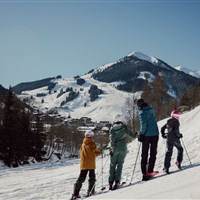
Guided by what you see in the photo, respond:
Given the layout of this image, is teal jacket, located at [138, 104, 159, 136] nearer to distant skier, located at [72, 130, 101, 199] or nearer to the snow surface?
the snow surface

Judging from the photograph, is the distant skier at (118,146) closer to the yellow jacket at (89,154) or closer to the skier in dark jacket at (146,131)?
the skier in dark jacket at (146,131)

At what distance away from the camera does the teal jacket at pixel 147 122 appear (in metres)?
10.7

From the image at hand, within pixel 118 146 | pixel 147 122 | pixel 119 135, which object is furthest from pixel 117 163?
pixel 147 122

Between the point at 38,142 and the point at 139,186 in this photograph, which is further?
the point at 38,142

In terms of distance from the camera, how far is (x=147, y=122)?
1076cm

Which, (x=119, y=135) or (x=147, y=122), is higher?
(x=147, y=122)

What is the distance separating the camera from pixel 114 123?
10.8m

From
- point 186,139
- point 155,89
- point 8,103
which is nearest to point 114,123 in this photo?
point 186,139

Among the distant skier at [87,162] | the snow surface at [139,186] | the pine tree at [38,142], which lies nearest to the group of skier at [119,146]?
the distant skier at [87,162]

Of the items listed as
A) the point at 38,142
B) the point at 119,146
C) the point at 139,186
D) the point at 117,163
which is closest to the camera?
the point at 139,186

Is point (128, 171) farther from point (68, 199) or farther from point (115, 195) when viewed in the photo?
point (115, 195)

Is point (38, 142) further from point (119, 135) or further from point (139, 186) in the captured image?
point (139, 186)

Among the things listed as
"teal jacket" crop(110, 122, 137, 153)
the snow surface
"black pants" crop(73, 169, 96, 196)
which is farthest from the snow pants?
"black pants" crop(73, 169, 96, 196)

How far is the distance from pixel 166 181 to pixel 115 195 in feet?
4.86
